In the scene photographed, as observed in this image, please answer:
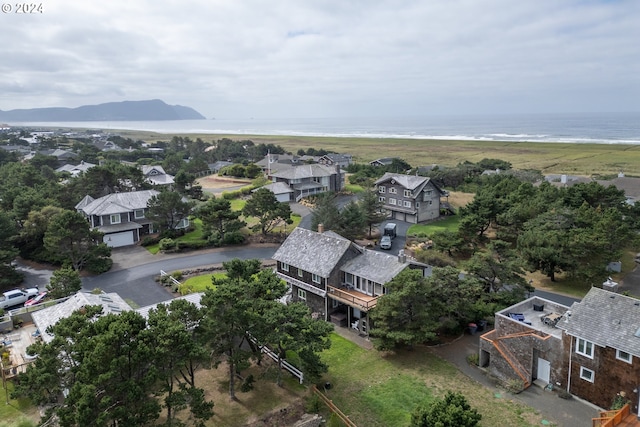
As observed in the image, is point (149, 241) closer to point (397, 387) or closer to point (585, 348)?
point (397, 387)

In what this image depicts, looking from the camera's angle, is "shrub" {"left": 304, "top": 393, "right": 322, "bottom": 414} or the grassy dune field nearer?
"shrub" {"left": 304, "top": 393, "right": 322, "bottom": 414}

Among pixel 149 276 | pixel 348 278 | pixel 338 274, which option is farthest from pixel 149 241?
pixel 348 278

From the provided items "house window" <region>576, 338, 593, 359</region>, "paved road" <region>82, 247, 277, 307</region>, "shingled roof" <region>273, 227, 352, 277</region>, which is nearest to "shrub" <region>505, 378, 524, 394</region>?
"house window" <region>576, 338, 593, 359</region>

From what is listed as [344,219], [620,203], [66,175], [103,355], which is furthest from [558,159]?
[103,355]

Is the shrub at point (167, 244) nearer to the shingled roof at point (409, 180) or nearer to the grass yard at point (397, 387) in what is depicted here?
the grass yard at point (397, 387)

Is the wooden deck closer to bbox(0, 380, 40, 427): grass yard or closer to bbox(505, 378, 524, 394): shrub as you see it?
bbox(505, 378, 524, 394): shrub

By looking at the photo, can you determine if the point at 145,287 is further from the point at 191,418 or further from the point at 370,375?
the point at 370,375
